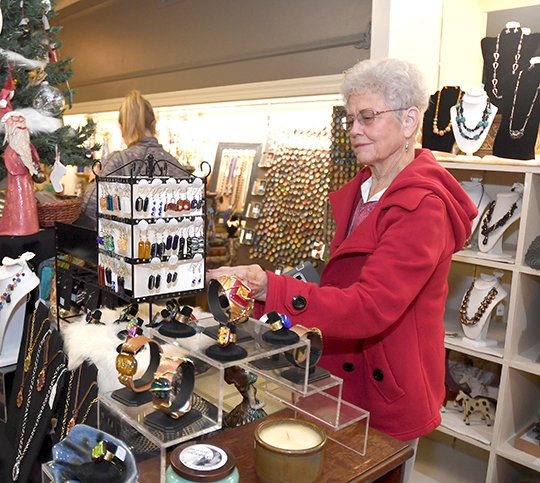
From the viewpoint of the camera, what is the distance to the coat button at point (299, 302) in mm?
1198

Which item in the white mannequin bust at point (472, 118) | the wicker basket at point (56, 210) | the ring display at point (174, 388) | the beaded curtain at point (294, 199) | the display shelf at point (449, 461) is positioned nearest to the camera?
the ring display at point (174, 388)

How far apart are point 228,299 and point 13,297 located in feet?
3.18

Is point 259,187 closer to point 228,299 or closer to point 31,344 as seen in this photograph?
point 31,344

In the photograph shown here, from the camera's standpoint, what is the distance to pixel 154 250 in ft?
4.55

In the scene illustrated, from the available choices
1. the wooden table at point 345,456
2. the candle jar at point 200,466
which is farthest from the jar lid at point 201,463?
the wooden table at point 345,456

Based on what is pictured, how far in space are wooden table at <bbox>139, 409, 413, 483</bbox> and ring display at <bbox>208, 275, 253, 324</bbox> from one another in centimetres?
25

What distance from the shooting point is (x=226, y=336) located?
3.40ft

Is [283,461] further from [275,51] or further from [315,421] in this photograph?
[275,51]

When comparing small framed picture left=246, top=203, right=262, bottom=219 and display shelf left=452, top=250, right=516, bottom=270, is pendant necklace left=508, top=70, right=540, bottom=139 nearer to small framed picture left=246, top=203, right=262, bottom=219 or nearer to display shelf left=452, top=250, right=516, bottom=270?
display shelf left=452, top=250, right=516, bottom=270

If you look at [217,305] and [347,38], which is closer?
[217,305]

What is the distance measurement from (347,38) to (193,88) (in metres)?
1.70

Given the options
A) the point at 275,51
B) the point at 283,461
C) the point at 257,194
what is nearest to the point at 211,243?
the point at 257,194

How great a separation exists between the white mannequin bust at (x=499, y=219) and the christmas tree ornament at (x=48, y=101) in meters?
1.96

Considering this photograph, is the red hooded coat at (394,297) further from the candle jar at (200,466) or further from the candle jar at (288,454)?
the candle jar at (200,466)
